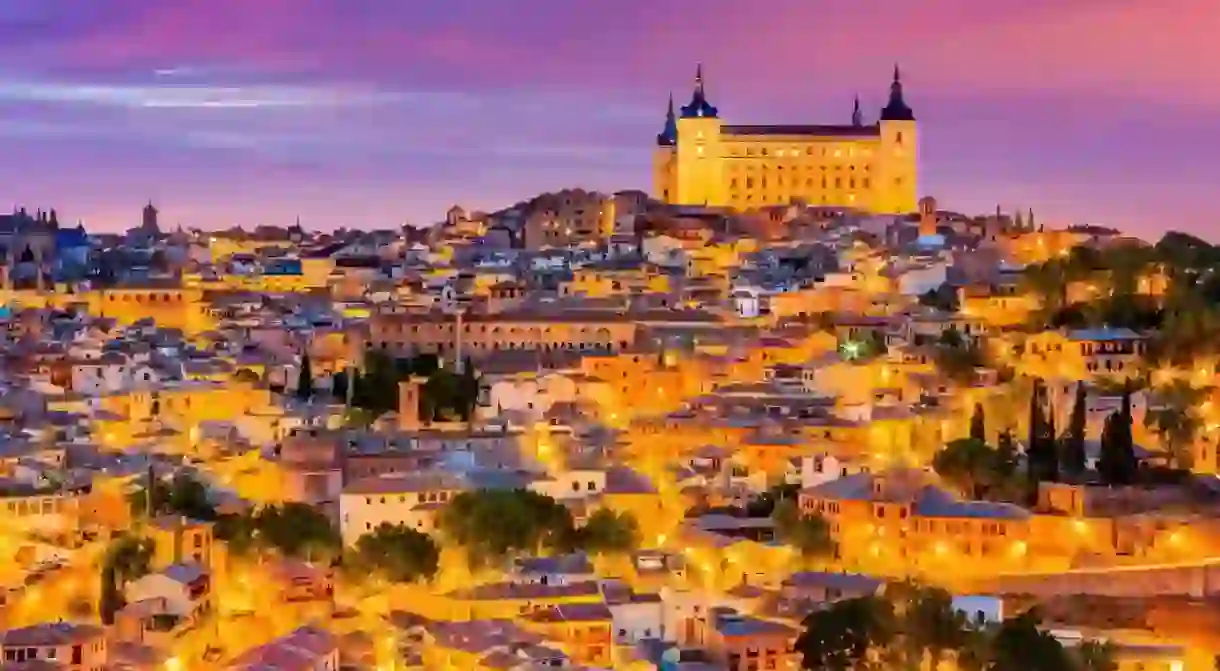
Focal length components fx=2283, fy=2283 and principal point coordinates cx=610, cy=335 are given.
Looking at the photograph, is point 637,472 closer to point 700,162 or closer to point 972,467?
point 972,467

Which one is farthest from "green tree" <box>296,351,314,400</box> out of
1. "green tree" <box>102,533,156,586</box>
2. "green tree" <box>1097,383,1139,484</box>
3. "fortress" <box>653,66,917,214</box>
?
"fortress" <box>653,66,917,214</box>

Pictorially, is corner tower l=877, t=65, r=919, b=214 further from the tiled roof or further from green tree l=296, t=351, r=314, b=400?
green tree l=296, t=351, r=314, b=400

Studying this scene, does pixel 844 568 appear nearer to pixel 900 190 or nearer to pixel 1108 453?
pixel 1108 453

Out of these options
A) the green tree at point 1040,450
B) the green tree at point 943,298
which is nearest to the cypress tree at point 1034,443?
the green tree at point 1040,450

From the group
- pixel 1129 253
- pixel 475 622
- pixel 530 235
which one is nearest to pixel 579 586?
pixel 475 622

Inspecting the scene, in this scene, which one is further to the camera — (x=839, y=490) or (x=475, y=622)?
Result: (x=839, y=490)

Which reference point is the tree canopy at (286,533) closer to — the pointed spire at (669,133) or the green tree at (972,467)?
the green tree at (972,467)
